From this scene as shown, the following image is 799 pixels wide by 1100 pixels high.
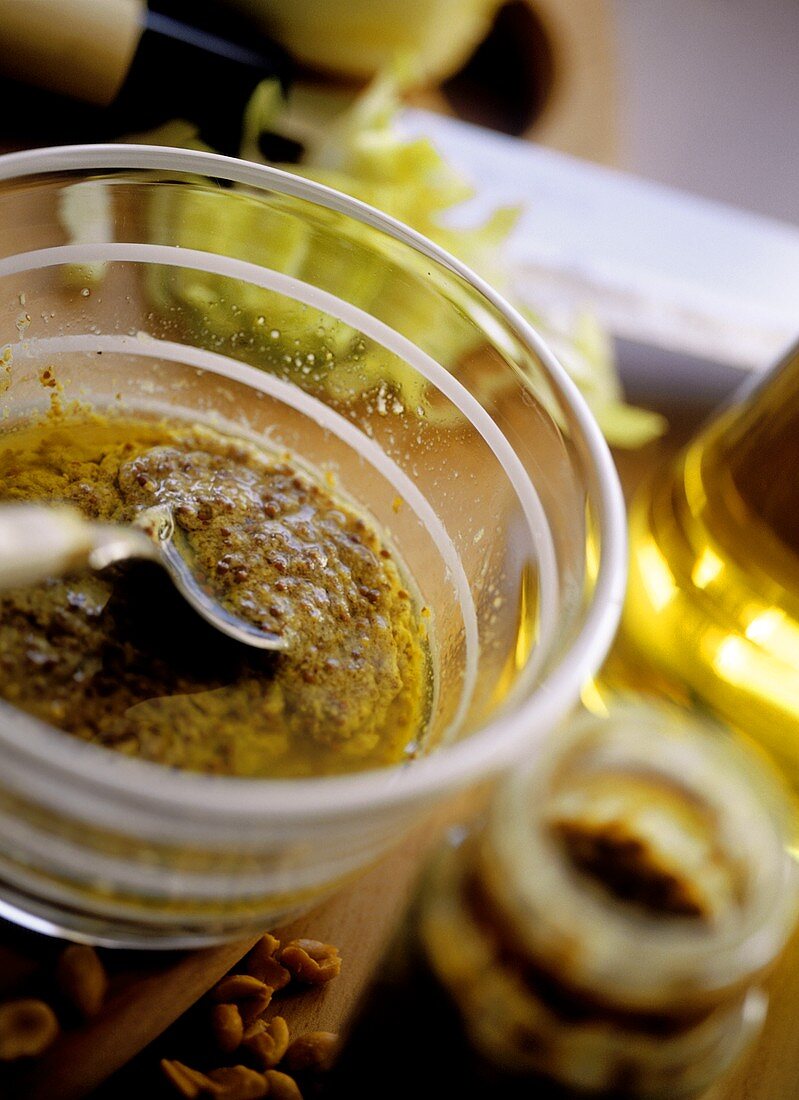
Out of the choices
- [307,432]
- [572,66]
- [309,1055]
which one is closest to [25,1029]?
[309,1055]

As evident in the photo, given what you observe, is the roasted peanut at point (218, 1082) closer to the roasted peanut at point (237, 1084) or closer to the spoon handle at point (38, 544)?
the roasted peanut at point (237, 1084)

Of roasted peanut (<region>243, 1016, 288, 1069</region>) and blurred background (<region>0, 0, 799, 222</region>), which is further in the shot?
blurred background (<region>0, 0, 799, 222</region>)

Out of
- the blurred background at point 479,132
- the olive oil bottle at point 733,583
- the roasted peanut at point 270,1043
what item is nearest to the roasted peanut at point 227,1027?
Result: the roasted peanut at point 270,1043

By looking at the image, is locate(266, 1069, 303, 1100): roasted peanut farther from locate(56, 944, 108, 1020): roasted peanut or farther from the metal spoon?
the metal spoon

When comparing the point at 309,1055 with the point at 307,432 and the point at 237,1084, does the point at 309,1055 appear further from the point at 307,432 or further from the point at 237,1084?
the point at 307,432

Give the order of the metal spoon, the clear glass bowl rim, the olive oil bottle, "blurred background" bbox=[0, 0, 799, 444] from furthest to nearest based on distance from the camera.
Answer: "blurred background" bbox=[0, 0, 799, 444] < the olive oil bottle < the metal spoon < the clear glass bowl rim

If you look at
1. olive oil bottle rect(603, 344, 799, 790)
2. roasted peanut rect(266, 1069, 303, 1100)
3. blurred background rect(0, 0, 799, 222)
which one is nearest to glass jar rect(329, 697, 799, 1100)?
roasted peanut rect(266, 1069, 303, 1100)

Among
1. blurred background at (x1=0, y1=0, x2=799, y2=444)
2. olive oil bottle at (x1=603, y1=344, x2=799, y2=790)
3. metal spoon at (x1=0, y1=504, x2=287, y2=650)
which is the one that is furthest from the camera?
blurred background at (x1=0, y1=0, x2=799, y2=444)
